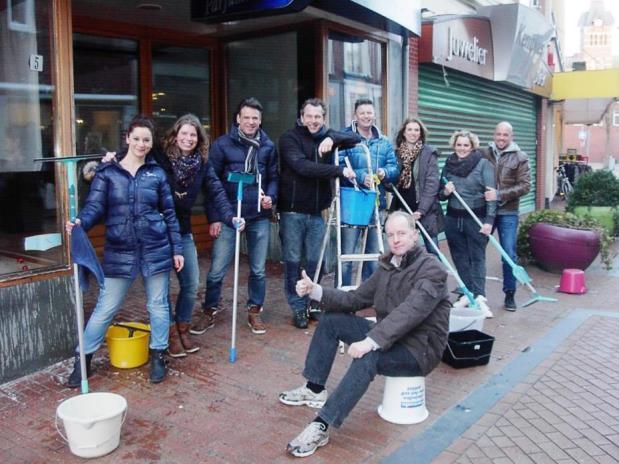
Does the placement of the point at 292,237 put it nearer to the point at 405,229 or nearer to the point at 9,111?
the point at 405,229

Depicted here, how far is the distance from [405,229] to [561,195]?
18.3m

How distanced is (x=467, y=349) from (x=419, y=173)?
2.04m

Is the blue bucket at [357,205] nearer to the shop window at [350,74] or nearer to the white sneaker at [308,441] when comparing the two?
the white sneaker at [308,441]

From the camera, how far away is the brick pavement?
12.2 feet

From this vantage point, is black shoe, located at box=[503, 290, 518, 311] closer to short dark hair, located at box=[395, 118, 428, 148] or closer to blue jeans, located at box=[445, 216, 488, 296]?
blue jeans, located at box=[445, 216, 488, 296]

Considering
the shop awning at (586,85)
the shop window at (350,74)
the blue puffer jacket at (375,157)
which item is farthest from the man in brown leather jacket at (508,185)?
the shop awning at (586,85)

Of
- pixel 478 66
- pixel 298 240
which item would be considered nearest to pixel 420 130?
pixel 298 240

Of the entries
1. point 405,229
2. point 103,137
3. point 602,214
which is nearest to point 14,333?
point 405,229

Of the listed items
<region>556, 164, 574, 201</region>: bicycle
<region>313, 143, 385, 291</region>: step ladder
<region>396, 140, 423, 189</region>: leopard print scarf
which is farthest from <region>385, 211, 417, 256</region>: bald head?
<region>556, 164, 574, 201</region>: bicycle

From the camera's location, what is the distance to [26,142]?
495 cm

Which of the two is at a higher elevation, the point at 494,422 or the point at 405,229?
the point at 405,229

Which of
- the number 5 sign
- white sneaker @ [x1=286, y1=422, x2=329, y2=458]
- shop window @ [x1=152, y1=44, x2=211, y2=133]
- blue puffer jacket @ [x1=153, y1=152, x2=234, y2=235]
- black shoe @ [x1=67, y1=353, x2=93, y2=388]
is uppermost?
shop window @ [x1=152, y1=44, x2=211, y2=133]

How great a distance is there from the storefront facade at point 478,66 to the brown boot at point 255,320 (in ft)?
17.9

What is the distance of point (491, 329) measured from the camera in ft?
20.2
